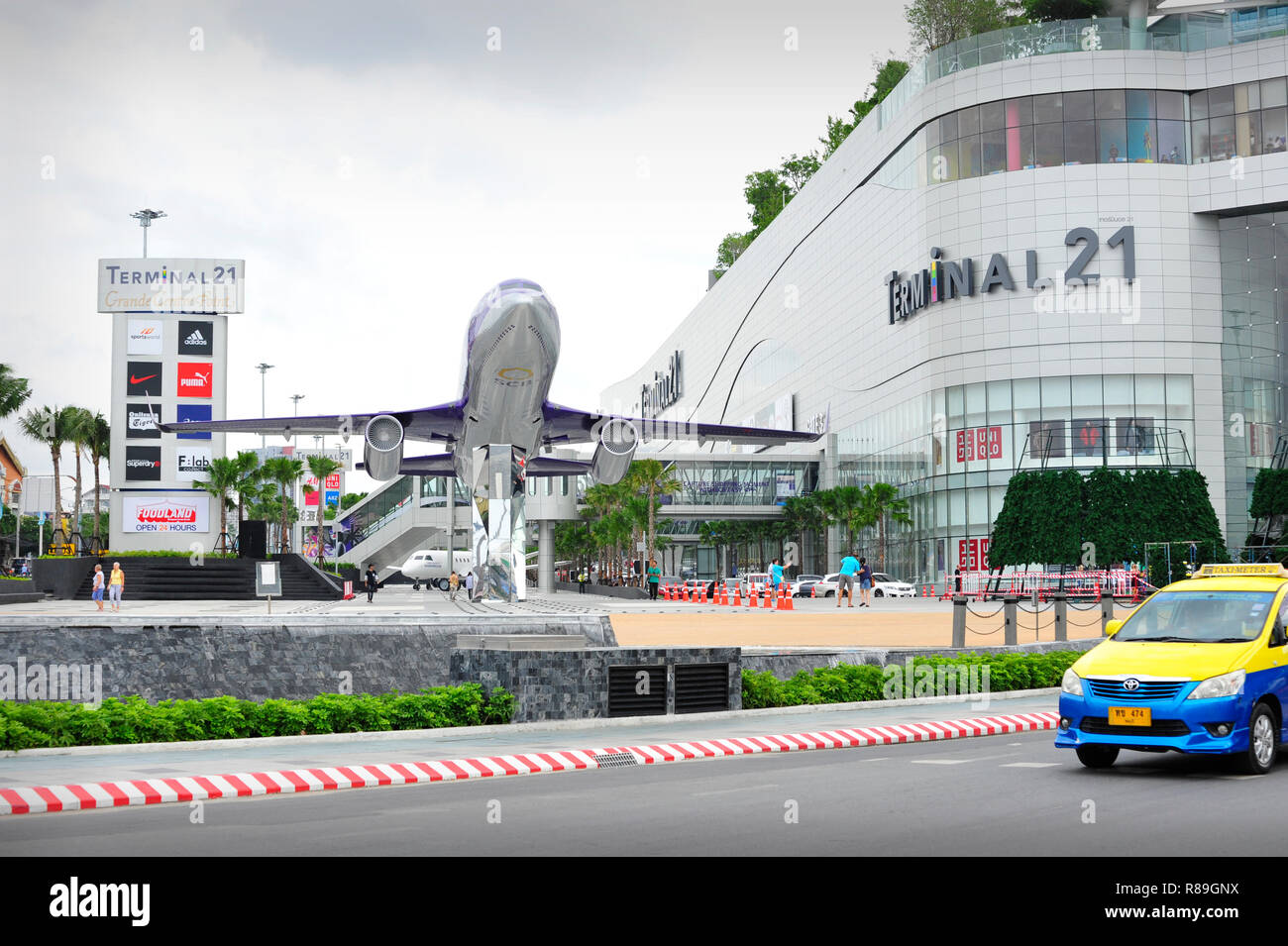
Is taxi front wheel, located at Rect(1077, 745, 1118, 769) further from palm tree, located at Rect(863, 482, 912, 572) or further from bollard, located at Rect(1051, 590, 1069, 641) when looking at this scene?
palm tree, located at Rect(863, 482, 912, 572)

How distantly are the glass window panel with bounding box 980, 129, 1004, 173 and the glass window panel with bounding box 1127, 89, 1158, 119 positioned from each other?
626 cm

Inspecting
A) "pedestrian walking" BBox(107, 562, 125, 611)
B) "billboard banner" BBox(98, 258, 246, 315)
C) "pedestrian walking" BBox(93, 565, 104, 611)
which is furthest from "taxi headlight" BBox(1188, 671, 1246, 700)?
"billboard banner" BBox(98, 258, 246, 315)

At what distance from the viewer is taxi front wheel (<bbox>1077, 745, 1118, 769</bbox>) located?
1170 centimetres

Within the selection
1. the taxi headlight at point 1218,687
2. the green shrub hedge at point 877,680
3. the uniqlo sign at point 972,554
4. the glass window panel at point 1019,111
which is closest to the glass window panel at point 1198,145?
the glass window panel at point 1019,111

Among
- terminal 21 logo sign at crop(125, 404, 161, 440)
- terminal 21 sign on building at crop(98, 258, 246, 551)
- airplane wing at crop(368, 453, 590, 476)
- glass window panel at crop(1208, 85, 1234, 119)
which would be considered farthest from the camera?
terminal 21 sign on building at crop(98, 258, 246, 551)

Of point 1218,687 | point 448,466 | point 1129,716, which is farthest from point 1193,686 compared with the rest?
point 448,466

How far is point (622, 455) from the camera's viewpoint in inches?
1467

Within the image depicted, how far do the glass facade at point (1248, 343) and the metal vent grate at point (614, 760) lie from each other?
59613mm

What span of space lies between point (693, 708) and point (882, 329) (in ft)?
205

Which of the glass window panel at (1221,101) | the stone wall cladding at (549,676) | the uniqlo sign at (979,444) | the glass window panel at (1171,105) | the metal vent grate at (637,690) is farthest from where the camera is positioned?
the uniqlo sign at (979,444)

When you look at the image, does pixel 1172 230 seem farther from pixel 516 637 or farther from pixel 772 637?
pixel 516 637

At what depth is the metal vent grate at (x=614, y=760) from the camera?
41.4 ft

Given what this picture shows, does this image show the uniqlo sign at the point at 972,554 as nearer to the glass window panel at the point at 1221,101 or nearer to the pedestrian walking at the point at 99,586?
the glass window panel at the point at 1221,101
